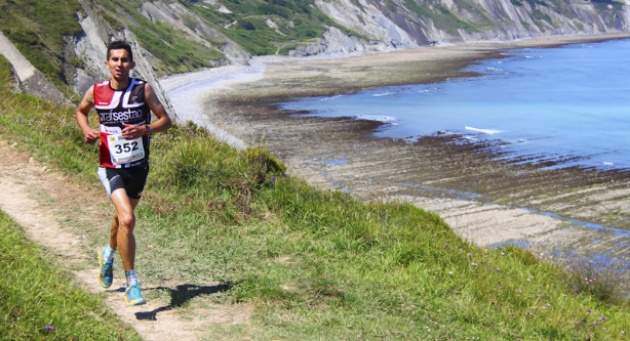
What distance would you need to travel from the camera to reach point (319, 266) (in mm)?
5941

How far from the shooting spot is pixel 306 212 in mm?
7391

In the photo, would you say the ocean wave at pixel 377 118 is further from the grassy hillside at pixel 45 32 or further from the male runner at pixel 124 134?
the male runner at pixel 124 134

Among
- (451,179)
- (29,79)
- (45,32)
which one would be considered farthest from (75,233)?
(45,32)

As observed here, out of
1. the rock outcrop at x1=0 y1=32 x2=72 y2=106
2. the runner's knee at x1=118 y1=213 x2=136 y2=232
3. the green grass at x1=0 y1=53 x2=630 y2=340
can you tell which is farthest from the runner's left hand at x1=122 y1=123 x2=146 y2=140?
the rock outcrop at x1=0 y1=32 x2=72 y2=106

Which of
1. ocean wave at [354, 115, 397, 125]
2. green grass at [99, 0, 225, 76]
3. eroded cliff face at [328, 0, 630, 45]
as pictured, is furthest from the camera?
eroded cliff face at [328, 0, 630, 45]

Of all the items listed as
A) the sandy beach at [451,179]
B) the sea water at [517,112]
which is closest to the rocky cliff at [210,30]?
the sandy beach at [451,179]

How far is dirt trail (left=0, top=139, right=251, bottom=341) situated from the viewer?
4246 millimetres

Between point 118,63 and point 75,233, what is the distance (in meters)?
2.75

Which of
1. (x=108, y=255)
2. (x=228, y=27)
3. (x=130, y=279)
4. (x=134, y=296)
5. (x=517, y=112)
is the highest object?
(x=228, y=27)

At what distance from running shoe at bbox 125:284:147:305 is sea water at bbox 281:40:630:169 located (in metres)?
22.1

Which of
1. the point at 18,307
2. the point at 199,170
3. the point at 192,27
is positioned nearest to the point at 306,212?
the point at 199,170

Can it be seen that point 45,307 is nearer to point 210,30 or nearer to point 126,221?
point 126,221

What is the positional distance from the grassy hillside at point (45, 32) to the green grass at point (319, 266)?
34.7 feet

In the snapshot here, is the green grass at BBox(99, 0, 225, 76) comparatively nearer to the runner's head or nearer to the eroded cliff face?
the runner's head
